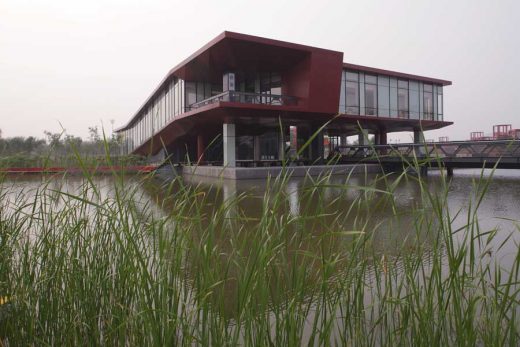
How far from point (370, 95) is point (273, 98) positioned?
1057cm

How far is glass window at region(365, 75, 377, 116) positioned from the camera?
93.1 feet

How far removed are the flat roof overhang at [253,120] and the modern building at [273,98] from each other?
6cm

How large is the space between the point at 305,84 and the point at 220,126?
7497 millimetres

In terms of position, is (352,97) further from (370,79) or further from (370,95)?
(370,79)

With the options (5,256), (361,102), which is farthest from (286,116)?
(5,256)

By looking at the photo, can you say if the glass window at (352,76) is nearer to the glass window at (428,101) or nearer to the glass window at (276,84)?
the glass window at (276,84)

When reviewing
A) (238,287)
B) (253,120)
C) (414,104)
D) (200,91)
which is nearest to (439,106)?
(414,104)

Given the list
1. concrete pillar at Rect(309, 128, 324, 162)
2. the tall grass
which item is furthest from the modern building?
the tall grass

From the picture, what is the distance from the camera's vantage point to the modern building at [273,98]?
780 inches

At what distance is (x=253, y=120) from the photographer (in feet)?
73.7

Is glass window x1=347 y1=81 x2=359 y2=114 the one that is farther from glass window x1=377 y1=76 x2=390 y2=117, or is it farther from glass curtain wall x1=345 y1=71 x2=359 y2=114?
glass window x1=377 y1=76 x2=390 y2=117

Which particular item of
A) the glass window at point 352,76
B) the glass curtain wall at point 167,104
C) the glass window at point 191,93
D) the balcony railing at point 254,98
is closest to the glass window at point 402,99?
the glass window at point 352,76

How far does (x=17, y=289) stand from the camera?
2.28 metres

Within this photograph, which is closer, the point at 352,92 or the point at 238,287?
the point at 238,287
